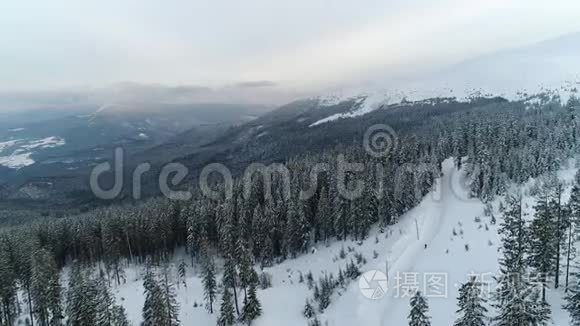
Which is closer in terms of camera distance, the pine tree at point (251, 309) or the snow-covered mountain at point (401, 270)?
the snow-covered mountain at point (401, 270)

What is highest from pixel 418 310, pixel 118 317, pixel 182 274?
pixel 418 310

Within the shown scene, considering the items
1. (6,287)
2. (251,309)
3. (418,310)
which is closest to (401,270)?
(251,309)

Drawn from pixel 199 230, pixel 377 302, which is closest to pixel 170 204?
pixel 199 230

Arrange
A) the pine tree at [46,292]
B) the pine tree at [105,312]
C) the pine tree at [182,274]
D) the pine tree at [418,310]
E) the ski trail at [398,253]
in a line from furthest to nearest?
the pine tree at [182,274] < the ski trail at [398,253] < the pine tree at [46,292] < the pine tree at [105,312] < the pine tree at [418,310]

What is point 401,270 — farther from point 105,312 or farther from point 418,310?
point 105,312

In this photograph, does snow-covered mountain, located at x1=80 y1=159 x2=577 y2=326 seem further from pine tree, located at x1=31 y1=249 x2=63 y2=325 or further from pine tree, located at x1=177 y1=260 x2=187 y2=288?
pine tree, located at x1=31 y1=249 x2=63 y2=325

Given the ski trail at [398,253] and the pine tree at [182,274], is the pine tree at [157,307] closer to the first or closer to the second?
the ski trail at [398,253]

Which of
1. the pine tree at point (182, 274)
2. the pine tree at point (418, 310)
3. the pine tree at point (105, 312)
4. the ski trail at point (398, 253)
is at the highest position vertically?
the pine tree at point (418, 310)

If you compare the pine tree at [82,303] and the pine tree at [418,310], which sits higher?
the pine tree at [418,310]

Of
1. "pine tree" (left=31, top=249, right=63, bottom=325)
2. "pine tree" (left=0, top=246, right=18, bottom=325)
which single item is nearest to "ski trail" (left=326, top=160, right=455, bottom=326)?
"pine tree" (left=31, top=249, right=63, bottom=325)

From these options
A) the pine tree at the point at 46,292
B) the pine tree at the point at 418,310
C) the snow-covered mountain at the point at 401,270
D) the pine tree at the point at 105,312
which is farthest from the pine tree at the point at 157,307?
the pine tree at the point at 418,310

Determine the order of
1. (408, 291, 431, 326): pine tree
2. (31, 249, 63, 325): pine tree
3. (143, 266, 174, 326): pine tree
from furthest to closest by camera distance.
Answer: (31, 249, 63, 325): pine tree < (143, 266, 174, 326): pine tree < (408, 291, 431, 326): pine tree
